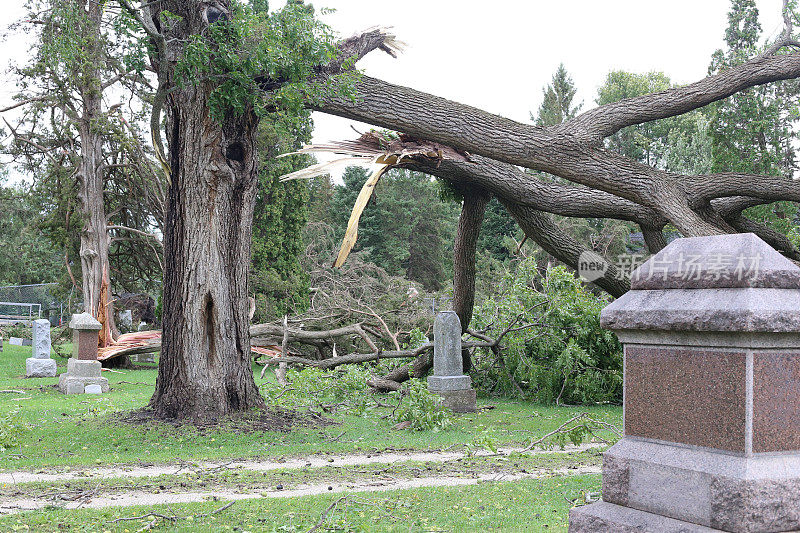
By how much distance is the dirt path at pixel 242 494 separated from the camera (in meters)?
5.67

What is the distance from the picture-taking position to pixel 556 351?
13453 mm

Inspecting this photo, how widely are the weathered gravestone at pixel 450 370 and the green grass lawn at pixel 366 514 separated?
19.2 ft

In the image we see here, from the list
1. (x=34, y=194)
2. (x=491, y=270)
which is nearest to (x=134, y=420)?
(x=34, y=194)

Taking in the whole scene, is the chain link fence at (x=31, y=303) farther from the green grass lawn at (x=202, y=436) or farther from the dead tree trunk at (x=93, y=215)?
the green grass lawn at (x=202, y=436)

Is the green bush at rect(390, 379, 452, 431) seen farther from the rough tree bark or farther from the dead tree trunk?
the dead tree trunk

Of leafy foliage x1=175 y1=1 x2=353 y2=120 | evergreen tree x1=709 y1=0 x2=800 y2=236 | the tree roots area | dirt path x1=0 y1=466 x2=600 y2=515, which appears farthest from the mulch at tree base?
evergreen tree x1=709 y1=0 x2=800 y2=236

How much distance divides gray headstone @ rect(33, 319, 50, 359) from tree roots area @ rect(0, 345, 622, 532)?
7655 mm

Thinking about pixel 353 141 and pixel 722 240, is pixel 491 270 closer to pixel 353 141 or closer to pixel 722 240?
pixel 353 141

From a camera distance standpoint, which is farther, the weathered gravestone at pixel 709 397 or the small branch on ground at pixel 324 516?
the small branch on ground at pixel 324 516

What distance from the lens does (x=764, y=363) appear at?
3164mm

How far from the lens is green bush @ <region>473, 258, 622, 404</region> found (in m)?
13.2

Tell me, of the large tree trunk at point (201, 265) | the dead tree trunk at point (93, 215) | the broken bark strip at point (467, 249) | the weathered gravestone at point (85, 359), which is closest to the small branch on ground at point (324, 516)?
the large tree trunk at point (201, 265)

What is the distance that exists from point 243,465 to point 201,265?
9.56 feet

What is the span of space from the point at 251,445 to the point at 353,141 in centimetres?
442
